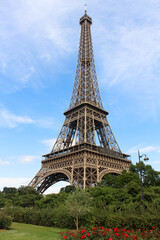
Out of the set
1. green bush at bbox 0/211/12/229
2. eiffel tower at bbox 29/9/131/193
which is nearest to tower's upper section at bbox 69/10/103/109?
eiffel tower at bbox 29/9/131/193

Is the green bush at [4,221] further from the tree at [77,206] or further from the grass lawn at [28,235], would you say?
the tree at [77,206]

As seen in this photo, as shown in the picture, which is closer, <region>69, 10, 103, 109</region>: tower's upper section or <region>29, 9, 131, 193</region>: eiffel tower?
<region>29, 9, 131, 193</region>: eiffel tower

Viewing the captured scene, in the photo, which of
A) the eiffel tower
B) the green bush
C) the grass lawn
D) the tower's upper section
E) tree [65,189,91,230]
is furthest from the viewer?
the tower's upper section

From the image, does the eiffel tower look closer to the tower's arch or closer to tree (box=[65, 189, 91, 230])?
the tower's arch

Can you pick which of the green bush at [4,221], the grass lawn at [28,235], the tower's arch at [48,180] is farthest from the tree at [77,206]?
the tower's arch at [48,180]

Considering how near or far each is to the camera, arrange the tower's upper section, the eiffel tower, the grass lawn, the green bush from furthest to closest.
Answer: the tower's upper section, the eiffel tower, the green bush, the grass lawn

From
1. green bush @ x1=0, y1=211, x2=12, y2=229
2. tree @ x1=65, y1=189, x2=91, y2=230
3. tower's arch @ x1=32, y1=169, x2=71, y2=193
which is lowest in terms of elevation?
green bush @ x1=0, y1=211, x2=12, y2=229

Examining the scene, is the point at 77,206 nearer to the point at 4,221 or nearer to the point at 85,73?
the point at 4,221

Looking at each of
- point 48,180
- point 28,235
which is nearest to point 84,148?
point 48,180
